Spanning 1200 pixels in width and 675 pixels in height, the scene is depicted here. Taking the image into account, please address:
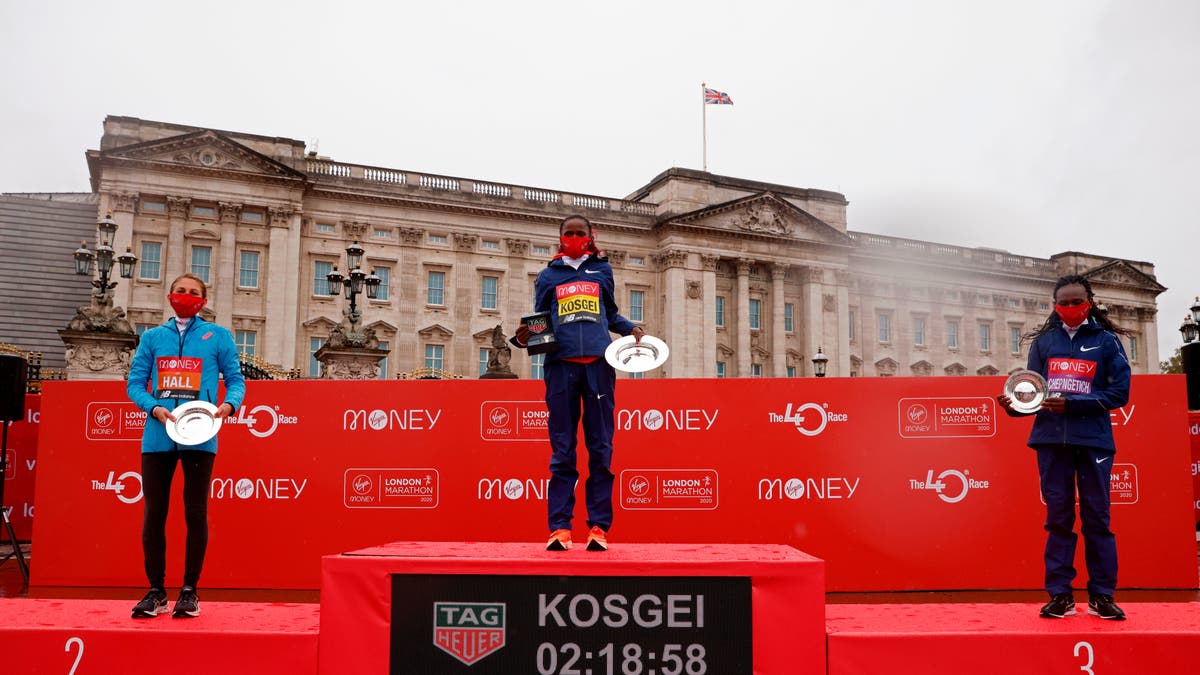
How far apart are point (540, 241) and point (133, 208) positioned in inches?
736

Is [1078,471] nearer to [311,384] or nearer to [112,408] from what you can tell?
[311,384]

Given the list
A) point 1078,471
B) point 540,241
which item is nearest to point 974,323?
point 540,241

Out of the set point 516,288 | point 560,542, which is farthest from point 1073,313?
point 516,288

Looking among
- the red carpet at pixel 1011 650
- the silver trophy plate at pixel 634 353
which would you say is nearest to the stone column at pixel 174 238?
the silver trophy plate at pixel 634 353

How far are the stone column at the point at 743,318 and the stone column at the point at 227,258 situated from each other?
26.3 meters

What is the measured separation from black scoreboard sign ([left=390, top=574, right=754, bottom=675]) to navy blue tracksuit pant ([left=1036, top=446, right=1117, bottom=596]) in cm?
205

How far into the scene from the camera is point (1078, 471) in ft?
16.9

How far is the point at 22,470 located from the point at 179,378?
313 inches

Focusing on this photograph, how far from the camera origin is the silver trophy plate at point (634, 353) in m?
5.43

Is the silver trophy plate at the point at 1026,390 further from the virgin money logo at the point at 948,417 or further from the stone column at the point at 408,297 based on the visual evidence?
the stone column at the point at 408,297

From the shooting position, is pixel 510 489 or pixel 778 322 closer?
pixel 510 489

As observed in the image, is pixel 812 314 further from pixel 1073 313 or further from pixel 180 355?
pixel 180 355

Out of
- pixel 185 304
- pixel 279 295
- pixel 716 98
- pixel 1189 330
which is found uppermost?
pixel 716 98

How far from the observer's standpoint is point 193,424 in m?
4.86
